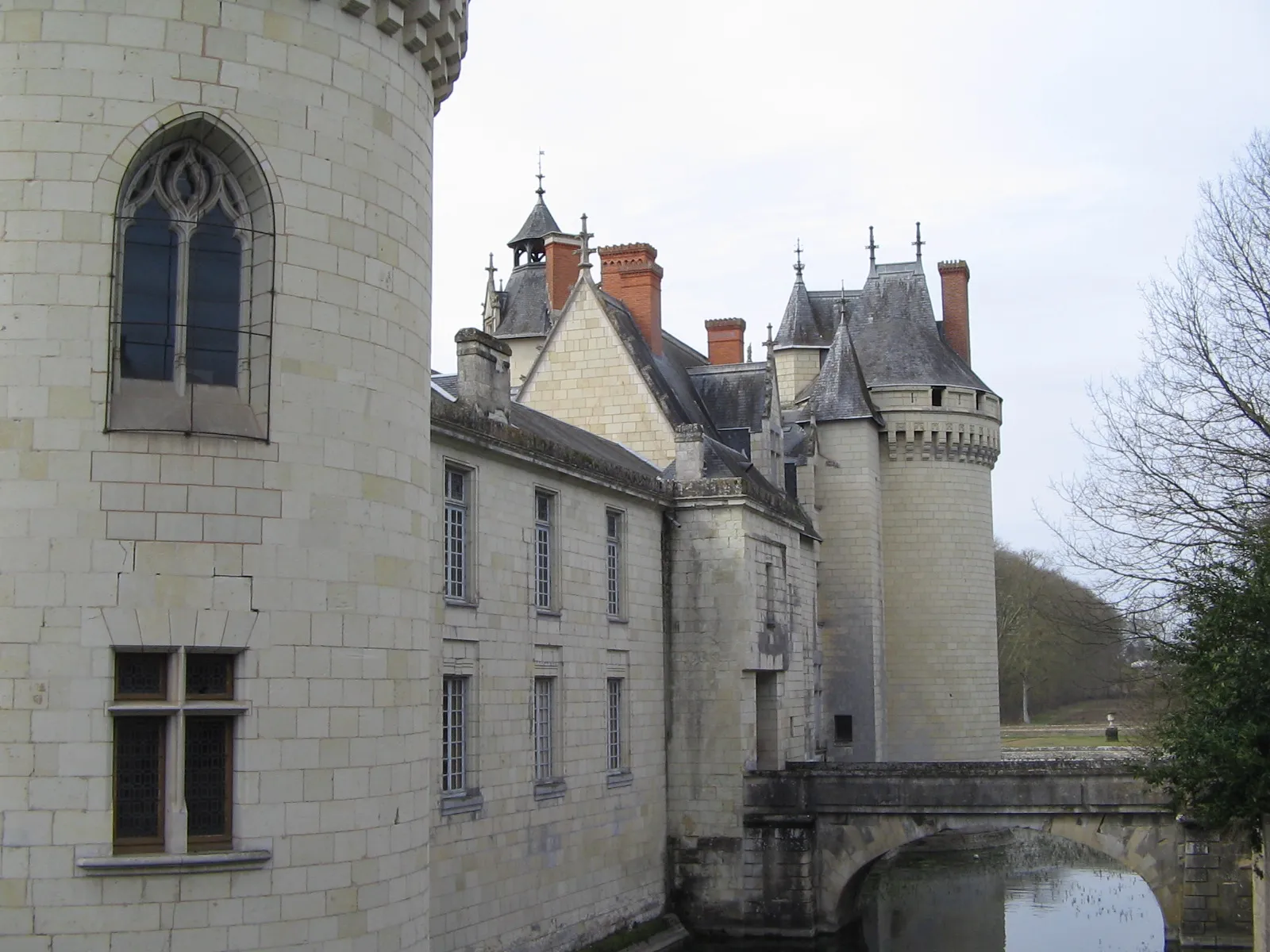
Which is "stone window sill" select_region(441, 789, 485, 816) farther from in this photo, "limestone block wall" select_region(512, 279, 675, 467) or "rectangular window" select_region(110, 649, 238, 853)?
"limestone block wall" select_region(512, 279, 675, 467)

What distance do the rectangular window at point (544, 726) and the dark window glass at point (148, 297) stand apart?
30.7ft

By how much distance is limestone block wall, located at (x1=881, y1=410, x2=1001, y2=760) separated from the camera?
1196 inches

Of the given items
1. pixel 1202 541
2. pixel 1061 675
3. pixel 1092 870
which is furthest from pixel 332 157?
pixel 1061 675

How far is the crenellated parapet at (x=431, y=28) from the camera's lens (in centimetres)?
895

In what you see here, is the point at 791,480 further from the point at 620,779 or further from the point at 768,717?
the point at 620,779

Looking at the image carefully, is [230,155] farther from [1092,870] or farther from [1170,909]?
[1092,870]

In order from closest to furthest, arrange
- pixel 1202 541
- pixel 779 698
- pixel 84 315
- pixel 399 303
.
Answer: pixel 84 315
pixel 399 303
pixel 1202 541
pixel 779 698

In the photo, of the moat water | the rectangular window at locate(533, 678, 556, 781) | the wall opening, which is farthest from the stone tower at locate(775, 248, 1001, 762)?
the rectangular window at locate(533, 678, 556, 781)

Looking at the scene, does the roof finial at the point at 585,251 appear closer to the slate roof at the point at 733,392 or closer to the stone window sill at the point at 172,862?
the slate roof at the point at 733,392

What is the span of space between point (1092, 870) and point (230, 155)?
977 inches

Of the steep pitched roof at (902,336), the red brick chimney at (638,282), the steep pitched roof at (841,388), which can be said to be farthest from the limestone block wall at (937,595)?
the red brick chimney at (638,282)

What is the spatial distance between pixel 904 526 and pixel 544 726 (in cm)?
1531

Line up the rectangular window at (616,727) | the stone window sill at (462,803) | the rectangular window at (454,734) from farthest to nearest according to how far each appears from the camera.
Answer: the rectangular window at (616,727) < the rectangular window at (454,734) < the stone window sill at (462,803)

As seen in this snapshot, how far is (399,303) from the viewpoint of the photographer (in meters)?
9.12
